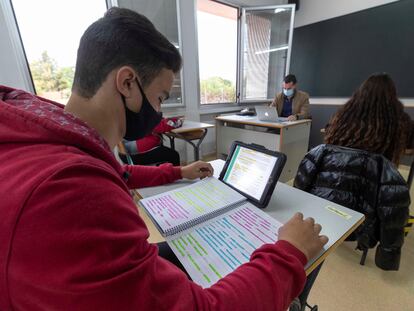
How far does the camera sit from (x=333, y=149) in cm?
121

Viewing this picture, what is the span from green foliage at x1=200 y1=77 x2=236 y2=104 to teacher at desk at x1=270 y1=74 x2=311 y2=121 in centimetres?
97

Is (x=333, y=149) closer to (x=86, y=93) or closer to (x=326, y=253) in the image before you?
(x=326, y=253)

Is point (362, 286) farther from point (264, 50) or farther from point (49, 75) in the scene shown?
point (264, 50)

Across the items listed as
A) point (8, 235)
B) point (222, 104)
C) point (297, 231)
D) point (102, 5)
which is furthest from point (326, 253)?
point (222, 104)

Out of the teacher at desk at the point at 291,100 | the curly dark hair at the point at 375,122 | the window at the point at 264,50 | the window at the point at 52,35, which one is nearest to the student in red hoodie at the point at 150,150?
the window at the point at 52,35

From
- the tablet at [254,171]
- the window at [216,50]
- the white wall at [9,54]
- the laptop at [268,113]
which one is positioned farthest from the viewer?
the window at [216,50]

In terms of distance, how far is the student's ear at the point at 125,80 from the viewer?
0.51m

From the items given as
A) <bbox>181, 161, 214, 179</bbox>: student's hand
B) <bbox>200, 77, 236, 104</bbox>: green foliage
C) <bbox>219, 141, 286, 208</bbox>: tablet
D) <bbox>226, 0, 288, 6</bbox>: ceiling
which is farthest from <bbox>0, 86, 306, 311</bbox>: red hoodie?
<bbox>226, 0, 288, 6</bbox>: ceiling

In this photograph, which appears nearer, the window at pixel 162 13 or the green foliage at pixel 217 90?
the window at pixel 162 13

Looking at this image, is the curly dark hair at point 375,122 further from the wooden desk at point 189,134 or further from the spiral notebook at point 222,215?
the wooden desk at point 189,134

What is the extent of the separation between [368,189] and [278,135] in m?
1.48

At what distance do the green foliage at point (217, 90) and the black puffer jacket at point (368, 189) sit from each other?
281 centimetres

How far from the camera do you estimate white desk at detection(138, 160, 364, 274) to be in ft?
2.07

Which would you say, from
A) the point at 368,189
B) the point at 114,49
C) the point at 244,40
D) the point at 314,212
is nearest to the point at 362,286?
the point at 368,189
